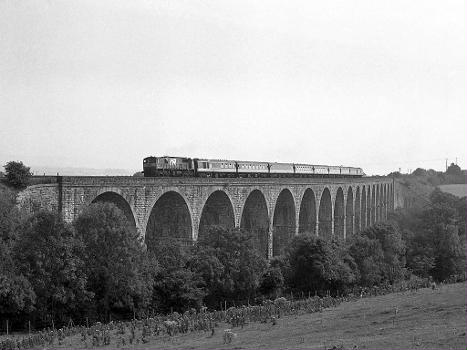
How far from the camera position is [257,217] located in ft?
158

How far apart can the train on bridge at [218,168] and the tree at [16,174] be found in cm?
1632

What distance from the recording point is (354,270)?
37906 mm

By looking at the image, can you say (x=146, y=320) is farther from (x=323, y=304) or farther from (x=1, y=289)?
(x=323, y=304)

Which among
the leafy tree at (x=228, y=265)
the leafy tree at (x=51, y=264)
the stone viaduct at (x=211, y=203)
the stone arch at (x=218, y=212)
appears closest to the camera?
the leafy tree at (x=51, y=264)

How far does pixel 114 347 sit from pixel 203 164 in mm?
28432

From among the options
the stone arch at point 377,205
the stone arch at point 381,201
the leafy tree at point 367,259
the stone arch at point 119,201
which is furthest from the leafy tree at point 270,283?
the stone arch at point 381,201

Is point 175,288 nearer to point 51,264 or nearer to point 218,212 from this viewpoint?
point 51,264

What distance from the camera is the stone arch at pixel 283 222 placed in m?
52.5

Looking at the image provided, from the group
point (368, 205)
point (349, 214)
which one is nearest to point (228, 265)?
point (349, 214)

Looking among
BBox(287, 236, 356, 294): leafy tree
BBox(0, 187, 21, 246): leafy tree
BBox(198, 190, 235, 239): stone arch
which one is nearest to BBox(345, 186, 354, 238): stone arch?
BBox(198, 190, 235, 239): stone arch

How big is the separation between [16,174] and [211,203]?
1861 cm

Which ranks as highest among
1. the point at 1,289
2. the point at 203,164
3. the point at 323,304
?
the point at 203,164

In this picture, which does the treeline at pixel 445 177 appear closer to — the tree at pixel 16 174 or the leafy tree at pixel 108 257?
the leafy tree at pixel 108 257

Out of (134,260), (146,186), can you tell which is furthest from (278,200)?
(134,260)
